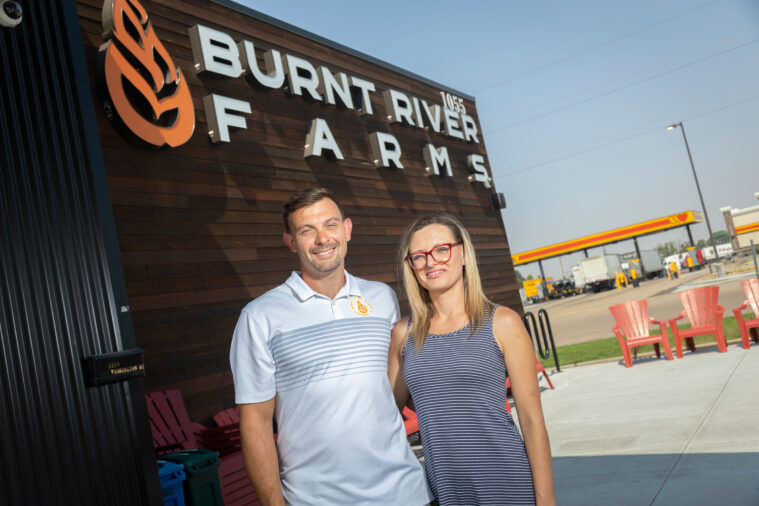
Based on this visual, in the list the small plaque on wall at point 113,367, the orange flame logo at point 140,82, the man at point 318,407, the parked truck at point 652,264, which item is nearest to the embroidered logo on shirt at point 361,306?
the man at point 318,407

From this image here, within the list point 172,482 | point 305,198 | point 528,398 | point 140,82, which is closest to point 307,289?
point 305,198

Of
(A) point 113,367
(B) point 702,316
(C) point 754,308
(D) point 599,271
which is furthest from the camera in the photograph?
(D) point 599,271

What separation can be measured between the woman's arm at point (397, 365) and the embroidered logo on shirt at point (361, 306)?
0.15 metres

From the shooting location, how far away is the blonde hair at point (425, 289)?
2344 millimetres

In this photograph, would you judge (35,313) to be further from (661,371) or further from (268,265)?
(661,371)

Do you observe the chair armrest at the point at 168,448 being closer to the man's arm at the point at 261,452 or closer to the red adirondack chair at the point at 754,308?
the man's arm at the point at 261,452

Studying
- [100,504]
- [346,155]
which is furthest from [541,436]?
[346,155]

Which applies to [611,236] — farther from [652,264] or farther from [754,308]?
[754,308]

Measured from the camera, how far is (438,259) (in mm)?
2393

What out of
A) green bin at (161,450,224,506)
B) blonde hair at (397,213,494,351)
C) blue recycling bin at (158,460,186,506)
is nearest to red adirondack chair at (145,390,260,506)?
green bin at (161,450,224,506)

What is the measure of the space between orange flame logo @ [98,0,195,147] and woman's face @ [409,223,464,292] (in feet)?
14.1

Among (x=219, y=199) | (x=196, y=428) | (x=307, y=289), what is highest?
(x=219, y=199)

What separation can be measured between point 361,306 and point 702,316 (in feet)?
30.3

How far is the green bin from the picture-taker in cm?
412
